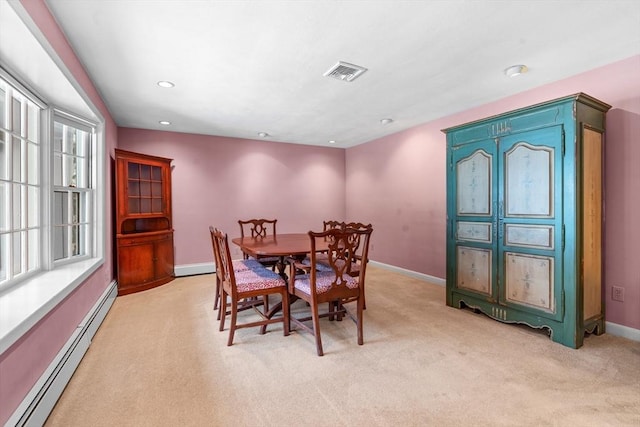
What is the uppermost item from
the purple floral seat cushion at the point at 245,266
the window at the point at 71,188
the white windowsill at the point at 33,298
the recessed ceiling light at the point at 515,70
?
the recessed ceiling light at the point at 515,70

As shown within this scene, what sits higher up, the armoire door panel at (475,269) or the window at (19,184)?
the window at (19,184)

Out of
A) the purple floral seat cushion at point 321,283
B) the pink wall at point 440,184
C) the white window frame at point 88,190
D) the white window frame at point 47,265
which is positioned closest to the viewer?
the white window frame at point 47,265

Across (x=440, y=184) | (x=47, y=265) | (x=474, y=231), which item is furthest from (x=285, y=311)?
(x=440, y=184)

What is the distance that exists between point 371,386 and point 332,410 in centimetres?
33

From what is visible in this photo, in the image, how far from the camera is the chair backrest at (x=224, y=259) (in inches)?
93.8

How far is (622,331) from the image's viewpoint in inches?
102

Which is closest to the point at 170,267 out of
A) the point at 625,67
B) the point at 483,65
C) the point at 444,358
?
the point at 444,358

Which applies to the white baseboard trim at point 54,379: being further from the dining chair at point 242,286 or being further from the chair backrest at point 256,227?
the chair backrest at point 256,227

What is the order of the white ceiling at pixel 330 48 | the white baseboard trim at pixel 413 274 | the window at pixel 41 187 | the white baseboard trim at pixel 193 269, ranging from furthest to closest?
the white baseboard trim at pixel 193 269
the white baseboard trim at pixel 413 274
the window at pixel 41 187
the white ceiling at pixel 330 48

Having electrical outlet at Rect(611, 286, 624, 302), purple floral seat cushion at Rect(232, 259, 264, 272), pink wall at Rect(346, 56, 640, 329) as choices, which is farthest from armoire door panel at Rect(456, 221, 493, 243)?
purple floral seat cushion at Rect(232, 259, 264, 272)

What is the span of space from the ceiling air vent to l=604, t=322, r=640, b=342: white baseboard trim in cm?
314

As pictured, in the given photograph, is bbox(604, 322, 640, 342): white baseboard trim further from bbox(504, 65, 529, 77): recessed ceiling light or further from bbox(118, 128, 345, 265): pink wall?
bbox(118, 128, 345, 265): pink wall

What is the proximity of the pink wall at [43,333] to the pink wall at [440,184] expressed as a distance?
4.03m

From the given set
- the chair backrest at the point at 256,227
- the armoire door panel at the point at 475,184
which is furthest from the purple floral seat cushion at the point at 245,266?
the armoire door panel at the point at 475,184
